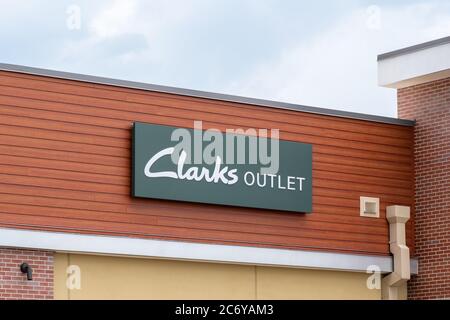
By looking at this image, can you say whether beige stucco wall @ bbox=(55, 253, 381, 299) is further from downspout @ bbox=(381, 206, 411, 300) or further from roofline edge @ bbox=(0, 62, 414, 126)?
roofline edge @ bbox=(0, 62, 414, 126)

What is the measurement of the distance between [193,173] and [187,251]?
1444 millimetres

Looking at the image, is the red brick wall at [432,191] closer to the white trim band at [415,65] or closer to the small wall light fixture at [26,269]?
the white trim band at [415,65]

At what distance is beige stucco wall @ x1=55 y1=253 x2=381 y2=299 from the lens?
73.9 feet

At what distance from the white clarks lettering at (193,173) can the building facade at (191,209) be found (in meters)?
0.24

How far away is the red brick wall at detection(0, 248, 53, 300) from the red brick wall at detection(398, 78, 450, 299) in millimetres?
8028

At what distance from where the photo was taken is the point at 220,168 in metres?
23.9

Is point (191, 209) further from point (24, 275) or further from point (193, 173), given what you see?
point (24, 275)

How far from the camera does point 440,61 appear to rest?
25.8 m

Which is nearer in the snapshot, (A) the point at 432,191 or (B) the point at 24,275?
(B) the point at 24,275

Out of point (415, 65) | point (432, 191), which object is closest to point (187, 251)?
point (432, 191)

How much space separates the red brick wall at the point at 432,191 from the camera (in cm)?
2572

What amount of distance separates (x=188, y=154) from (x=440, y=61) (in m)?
5.78
